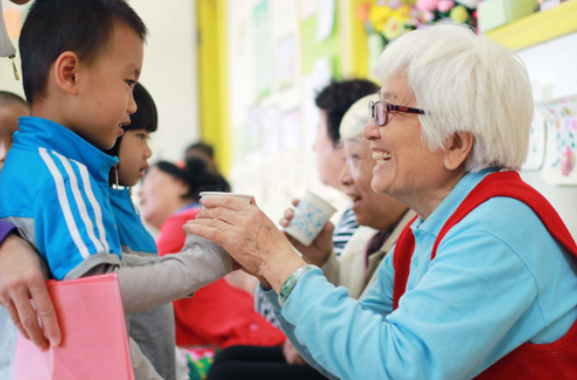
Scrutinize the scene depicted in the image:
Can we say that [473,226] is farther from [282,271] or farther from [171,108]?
[171,108]

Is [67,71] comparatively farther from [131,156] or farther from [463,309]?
[463,309]

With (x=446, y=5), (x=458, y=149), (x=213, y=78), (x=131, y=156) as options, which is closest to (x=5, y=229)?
(x=131, y=156)

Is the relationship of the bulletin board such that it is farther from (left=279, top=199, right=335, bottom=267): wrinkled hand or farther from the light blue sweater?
the light blue sweater

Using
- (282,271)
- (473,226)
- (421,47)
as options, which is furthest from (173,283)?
(421,47)

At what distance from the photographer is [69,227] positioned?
777 mm

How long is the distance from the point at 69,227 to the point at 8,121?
2.12ft

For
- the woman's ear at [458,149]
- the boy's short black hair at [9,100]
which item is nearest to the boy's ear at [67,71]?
the boy's short black hair at [9,100]

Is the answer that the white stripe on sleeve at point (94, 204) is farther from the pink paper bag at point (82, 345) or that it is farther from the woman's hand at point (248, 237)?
the woman's hand at point (248, 237)

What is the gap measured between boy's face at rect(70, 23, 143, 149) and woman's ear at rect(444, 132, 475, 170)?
0.60 meters

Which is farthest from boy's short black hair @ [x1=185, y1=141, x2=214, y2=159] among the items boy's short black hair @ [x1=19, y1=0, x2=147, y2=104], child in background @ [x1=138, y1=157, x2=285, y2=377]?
boy's short black hair @ [x1=19, y1=0, x2=147, y2=104]

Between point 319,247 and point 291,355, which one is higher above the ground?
point 319,247

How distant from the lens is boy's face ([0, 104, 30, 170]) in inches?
50.1

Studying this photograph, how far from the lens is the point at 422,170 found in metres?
1.07

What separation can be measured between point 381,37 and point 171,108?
250cm
